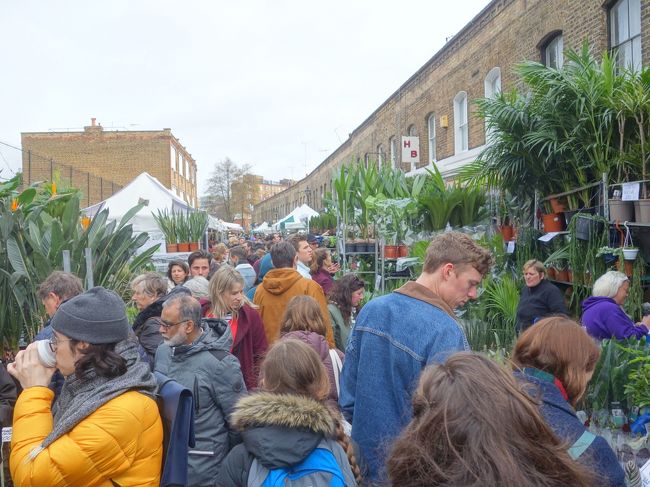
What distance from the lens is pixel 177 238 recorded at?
11758 mm

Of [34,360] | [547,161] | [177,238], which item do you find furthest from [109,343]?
[177,238]

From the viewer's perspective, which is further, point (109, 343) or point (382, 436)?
point (382, 436)

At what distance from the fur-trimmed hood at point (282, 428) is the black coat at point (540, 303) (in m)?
4.70

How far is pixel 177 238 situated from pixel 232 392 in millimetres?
8788

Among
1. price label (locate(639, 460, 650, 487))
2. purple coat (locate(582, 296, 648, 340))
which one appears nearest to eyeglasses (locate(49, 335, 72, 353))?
price label (locate(639, 460, 650, 487))

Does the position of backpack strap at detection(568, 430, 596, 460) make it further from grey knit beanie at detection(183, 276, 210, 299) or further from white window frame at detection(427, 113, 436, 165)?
white window frame at detection(427, 113, 436, 165)

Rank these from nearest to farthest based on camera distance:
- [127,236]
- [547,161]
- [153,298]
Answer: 1. [153,298]
2. [127,236]
3. [547,161]

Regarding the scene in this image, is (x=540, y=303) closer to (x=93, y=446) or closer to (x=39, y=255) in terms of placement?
(x=39, y=255)

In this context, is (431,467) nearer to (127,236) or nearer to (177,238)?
(127,236)

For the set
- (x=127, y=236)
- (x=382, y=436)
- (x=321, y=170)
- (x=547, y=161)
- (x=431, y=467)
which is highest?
(x=321, y=170)

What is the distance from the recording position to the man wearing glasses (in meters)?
3.21

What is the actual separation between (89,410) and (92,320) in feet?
1.11

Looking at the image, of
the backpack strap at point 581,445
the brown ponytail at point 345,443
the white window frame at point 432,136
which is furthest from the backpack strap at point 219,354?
the white window frame at point 432,136

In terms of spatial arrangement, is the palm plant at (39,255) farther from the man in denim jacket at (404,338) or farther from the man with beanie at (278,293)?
the man in denim jacket at (404,338)
